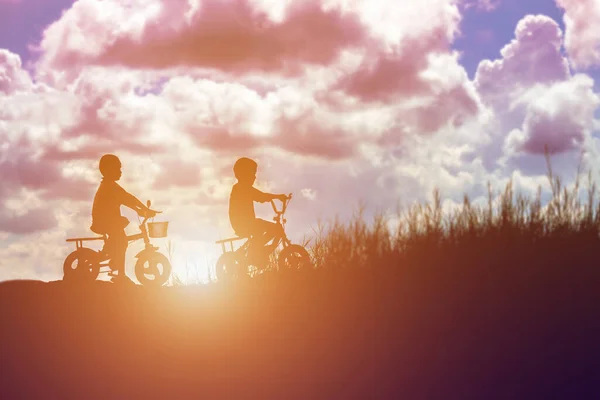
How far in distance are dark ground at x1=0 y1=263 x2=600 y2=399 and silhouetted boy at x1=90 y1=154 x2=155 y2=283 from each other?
113 inches

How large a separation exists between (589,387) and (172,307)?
4.58 metres

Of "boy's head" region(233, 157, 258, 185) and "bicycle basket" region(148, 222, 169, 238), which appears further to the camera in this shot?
"bicycle basket" region(148, 222, 169, 238)

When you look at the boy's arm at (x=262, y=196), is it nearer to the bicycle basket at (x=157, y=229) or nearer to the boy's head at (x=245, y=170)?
the boy's head at (x=245, y=170)

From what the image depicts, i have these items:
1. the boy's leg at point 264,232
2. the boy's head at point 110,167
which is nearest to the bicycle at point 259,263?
the boy's leg at point 264,232

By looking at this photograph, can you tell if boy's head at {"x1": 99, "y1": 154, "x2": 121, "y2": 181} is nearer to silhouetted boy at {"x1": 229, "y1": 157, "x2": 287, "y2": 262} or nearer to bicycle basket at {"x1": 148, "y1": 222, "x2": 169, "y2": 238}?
bicycle basket at {"x1": 148, "y1": 222, "x2": 169, "y2": 238}

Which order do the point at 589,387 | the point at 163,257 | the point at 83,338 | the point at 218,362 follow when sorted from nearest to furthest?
1. the point at 589,387
2. the point at 218,362
3. the point at 83,338
4. the point at 163,257

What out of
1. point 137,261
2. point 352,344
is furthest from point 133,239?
point 352,344

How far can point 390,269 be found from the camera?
25.6ft

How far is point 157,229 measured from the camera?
11125mm

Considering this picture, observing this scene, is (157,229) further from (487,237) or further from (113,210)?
(487,237)

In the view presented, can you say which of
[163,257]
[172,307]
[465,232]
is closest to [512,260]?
[465,232]

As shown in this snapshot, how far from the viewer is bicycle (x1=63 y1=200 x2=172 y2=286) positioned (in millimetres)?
10984

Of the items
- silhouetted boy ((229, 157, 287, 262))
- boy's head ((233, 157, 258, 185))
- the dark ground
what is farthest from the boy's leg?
the dark ground

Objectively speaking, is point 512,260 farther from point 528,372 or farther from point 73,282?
point 73,282
